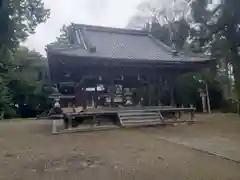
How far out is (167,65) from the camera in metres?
14.2

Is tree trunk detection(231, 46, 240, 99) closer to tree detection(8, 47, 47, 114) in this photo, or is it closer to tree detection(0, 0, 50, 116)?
tree detection(0, 0, 50, 116)

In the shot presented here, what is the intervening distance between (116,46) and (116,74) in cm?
229

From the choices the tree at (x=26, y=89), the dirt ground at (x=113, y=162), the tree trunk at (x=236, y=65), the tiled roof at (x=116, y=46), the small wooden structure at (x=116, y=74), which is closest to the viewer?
the tree trunk at (x=236, y=65)

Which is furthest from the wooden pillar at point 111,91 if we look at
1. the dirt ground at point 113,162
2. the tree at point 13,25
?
the dirt ground at point 113,162

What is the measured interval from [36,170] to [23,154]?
6.24ft

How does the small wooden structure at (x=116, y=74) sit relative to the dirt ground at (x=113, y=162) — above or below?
above

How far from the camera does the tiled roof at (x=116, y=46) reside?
13.1 meters

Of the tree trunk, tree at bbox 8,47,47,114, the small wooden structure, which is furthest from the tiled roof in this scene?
tree at bbox 8,47,47,114

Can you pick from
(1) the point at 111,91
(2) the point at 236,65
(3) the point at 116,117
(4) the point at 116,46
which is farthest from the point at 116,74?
(2) the point at 236,65

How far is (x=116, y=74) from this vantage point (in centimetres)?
1386

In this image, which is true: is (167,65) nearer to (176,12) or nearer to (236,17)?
(236,17)

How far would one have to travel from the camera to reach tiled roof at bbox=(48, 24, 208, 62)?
515 inches

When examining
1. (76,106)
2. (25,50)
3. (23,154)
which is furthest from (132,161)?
(25,50)

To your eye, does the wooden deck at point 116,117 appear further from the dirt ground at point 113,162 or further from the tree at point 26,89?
the tree at point 26,89
